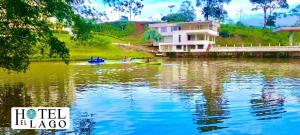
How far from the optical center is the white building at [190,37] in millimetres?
107688

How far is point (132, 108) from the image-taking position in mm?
23078

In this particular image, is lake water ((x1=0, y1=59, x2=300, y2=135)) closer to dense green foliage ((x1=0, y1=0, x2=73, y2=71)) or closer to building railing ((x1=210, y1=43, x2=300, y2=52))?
dense green foliage ((x1=0, y1=0, x2=73, y2=71))

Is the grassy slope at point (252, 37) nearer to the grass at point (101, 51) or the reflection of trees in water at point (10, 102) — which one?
the grass at point (101, 51)

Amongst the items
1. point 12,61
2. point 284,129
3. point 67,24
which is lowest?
point 284,129

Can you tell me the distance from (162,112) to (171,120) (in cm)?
207

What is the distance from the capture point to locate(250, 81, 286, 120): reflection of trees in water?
20.8 m

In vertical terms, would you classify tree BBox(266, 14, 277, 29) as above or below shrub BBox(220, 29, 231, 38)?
above

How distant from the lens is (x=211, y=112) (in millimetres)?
21625

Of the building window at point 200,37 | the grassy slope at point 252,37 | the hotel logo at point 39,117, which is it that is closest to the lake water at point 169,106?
the hotel logo at point 39,117

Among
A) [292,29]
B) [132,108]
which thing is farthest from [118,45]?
[132,108]

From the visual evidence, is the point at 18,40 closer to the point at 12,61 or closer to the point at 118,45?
the point at 12,61

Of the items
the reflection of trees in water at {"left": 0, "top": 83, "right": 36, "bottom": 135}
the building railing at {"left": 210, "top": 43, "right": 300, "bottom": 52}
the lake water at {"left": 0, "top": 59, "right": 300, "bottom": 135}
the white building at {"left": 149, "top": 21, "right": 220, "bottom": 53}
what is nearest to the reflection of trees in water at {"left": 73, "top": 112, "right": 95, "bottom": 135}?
the lake water at {"left": 0, "top": 59, "right": 300, "bottom": 135}

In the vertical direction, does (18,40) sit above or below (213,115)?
above

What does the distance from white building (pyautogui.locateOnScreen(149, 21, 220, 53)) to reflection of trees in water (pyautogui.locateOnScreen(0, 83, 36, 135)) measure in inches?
2978
